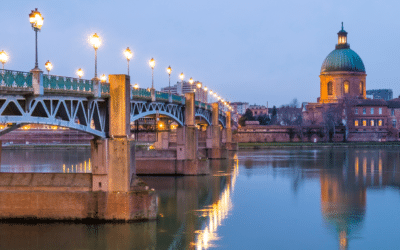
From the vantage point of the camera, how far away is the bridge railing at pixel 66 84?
22.9 meters

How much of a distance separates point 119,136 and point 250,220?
831cm

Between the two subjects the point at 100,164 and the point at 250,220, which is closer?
the point at 100,164

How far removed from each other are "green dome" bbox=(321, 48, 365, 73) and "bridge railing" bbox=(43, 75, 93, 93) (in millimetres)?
114839

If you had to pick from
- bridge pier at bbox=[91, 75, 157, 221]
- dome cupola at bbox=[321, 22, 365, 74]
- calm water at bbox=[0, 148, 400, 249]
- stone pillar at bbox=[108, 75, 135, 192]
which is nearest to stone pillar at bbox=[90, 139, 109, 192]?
bridge pier at bbox=[91, 75, 157, 221]

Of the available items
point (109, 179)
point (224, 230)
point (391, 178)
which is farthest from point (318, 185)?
point (109, 179)

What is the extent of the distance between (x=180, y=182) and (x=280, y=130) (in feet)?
284

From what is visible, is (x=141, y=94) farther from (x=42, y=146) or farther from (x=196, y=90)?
(x=196, y=90)

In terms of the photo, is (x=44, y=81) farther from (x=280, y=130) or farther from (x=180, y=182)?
(x=280, y=130)

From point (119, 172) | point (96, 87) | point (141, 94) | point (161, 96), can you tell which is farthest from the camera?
point (161, 96)

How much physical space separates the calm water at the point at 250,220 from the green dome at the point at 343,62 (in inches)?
3468

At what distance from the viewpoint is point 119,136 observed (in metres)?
26.7

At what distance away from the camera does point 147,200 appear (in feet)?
84.6

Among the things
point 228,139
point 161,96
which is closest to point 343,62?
point 228,139

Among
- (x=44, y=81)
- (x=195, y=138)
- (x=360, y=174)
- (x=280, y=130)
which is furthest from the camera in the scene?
(x=280, y=130)
